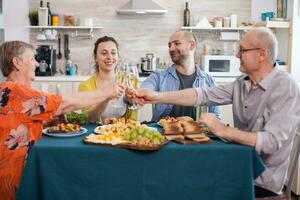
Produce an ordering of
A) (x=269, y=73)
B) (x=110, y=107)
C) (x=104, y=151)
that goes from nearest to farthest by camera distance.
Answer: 1. (x=104, y=151)
2. (x=269, y=73)
3. (x=110, y=107)

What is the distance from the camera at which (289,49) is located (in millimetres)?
5301

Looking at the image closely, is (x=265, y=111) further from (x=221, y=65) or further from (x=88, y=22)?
(x=88, y=22)

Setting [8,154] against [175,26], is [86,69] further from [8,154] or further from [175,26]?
[8,154]

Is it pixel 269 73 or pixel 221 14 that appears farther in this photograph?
pixel 221 14

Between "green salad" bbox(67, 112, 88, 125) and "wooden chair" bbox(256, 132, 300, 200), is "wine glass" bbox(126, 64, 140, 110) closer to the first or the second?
"green salad" bbox(67, 112, 88, 125)

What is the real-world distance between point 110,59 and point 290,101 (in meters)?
1.46

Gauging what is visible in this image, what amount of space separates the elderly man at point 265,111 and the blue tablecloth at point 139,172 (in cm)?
13

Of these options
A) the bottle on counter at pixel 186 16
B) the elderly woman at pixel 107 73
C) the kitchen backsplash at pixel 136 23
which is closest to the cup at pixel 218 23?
the kitchen backsplash at pixel 136 23

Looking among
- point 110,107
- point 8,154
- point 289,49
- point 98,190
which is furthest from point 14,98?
point 289,49

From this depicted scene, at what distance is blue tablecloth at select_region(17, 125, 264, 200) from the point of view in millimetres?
1917

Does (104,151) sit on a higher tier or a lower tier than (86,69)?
lower

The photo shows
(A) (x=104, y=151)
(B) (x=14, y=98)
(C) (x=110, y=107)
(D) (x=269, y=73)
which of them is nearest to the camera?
(A) (x=104, y=151)

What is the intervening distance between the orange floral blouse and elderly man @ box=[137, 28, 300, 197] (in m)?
0.86

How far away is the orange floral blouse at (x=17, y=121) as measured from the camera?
2.08m
